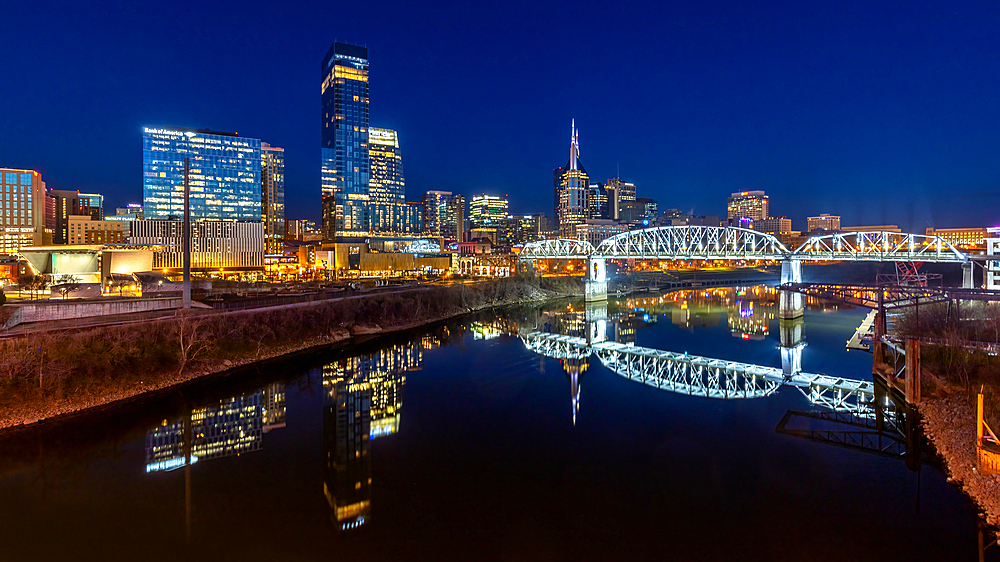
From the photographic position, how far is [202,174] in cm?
12369

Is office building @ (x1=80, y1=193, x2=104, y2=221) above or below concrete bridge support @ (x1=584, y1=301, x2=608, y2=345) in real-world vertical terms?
above

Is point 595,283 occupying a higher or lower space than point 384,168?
lower

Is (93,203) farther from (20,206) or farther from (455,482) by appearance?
(455,482)

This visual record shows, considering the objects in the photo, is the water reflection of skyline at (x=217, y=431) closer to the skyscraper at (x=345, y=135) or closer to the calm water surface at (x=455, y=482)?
the calm water surface at (x=455, y=482)

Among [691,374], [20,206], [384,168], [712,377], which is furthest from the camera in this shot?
[384,168]

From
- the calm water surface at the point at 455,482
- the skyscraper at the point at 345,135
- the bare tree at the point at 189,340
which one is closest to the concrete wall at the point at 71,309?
the bare tree at the point at 189,340

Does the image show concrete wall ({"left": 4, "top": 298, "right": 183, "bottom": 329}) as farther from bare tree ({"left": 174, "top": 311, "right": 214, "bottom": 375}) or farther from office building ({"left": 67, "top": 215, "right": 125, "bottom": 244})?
office building ({"left": 67, "top": 215, "right": 125, "bottom": 244})

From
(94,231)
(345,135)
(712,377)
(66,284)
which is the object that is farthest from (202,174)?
(712,377)

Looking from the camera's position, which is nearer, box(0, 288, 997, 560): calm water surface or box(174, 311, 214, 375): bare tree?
box(0, 288, 997, 560): calm water surface

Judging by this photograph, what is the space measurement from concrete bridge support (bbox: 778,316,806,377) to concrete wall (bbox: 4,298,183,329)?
130ft

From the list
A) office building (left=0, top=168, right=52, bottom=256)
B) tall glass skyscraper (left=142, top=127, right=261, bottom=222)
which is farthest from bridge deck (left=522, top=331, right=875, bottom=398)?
tall glass skyscraper (left=142, top=127, right=261, bottom=222)

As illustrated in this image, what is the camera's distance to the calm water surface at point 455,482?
42.0ft

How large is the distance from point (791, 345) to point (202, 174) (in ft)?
429

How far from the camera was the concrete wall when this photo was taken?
26.1 meters
